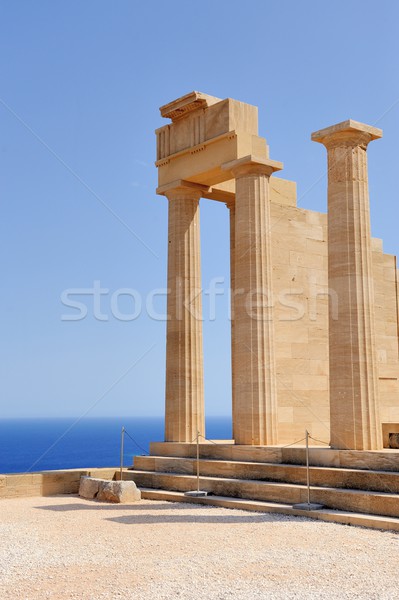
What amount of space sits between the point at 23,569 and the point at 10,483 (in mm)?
10741

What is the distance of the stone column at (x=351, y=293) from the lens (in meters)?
20.2

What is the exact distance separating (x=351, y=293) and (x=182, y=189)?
9365 millimetres

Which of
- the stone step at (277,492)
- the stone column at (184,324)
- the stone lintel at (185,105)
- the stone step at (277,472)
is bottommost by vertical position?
the stone step at (277,492)

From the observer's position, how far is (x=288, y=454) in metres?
21.2

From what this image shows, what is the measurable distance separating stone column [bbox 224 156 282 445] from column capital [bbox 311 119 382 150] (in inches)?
126

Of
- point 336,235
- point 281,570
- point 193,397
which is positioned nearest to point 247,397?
point 193,397

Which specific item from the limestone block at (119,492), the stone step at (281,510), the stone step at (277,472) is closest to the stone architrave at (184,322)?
the stone step at (277,472)

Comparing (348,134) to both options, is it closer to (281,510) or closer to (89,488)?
(281,510)

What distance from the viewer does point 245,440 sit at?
912 inches

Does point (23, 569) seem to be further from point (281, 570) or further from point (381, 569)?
point (381, 569)

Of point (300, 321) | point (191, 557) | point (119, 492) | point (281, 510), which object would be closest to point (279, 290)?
point (300, 321)

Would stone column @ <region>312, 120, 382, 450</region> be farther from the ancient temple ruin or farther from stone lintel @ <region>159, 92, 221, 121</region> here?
stone lintel @ <region>159, 92, 221, 121</region>

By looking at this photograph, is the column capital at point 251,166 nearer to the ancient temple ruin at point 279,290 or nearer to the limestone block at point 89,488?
the ancient temple ruin at point 279,290

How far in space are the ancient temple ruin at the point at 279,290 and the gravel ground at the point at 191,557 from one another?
17.1 ft
